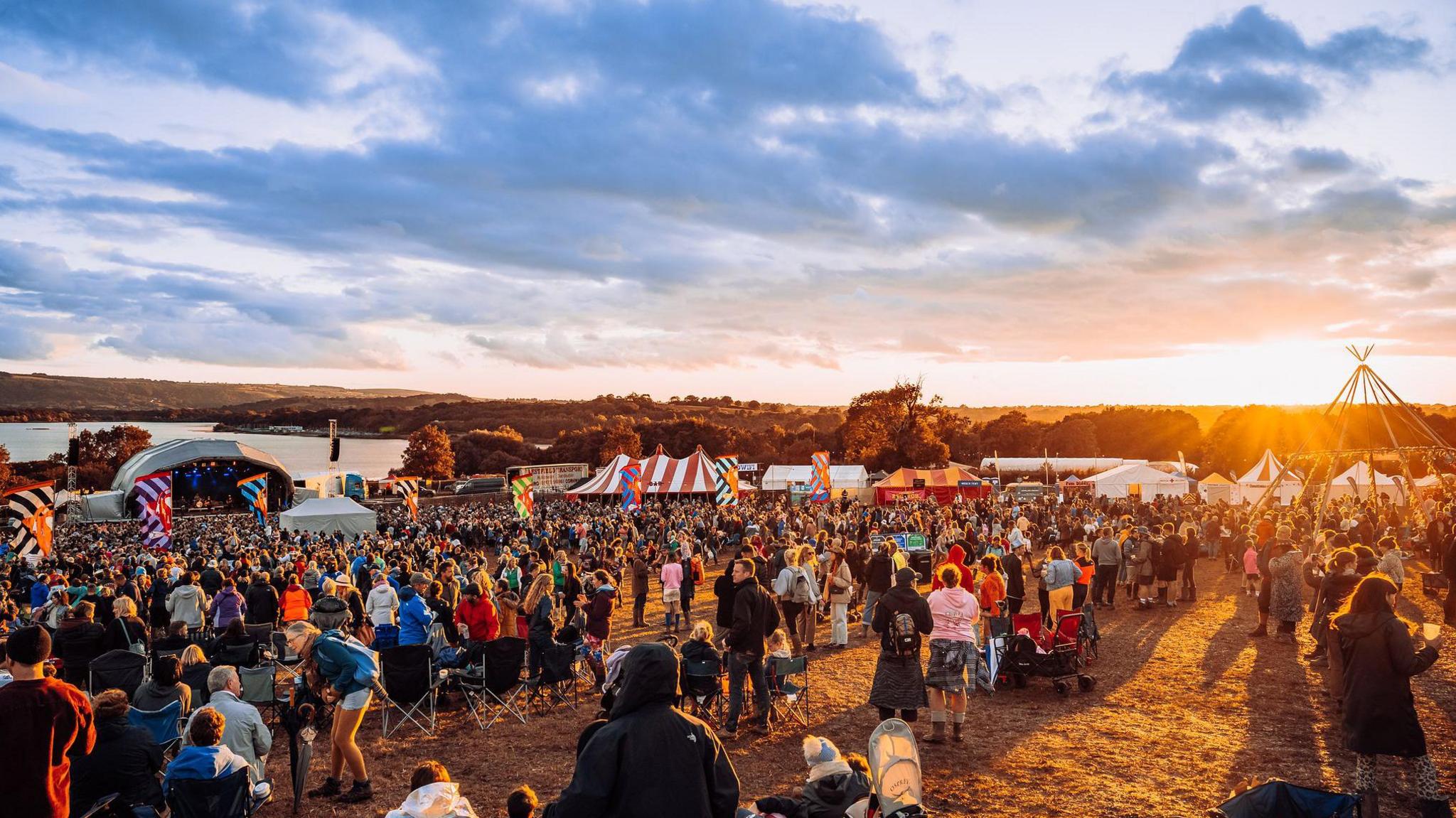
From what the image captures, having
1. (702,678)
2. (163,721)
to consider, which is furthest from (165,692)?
(702,678)

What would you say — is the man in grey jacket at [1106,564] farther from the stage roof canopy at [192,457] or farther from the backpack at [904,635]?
the stage roof canopy at [192,457]

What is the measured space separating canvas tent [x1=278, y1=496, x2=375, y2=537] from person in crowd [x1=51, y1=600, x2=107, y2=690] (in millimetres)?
19599

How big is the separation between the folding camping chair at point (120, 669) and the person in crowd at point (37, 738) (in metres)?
3.92

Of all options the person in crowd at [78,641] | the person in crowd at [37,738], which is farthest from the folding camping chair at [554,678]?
the person in crowd at [37,738]

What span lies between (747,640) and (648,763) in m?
4.20

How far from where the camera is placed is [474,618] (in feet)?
26.7

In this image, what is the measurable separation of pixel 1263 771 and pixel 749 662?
3971 millimetres

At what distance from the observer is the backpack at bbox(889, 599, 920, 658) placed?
19.9 ft

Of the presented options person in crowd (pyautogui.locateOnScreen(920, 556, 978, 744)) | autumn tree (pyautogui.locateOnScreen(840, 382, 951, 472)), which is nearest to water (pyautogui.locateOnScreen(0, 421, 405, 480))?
autumn tree (pyautogui.locateOnScreen(840, 382, 951, 472))

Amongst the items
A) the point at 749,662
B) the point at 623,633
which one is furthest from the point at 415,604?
the point at 623,633

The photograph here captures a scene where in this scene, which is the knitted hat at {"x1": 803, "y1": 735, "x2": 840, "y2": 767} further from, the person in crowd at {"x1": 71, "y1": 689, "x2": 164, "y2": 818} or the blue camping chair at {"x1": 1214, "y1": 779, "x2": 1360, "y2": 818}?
the person in crowd at {"x1": 71, "y1": 689, "x2": 164, "y2": 818}

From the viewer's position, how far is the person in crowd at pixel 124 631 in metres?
8.04

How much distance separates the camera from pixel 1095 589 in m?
13.1

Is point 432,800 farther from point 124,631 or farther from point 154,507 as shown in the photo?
point 154,507
